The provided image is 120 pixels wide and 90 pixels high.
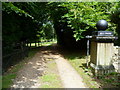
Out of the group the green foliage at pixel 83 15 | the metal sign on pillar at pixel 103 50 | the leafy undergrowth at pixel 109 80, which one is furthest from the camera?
the green foliage at pixel 83 15

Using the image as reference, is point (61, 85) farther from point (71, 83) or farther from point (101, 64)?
point (101, 64)

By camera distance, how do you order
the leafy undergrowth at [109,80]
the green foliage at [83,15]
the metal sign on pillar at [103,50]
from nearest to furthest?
the leafy undergrowth at [109,80], the metal sign on pillar at [103,50], the green foliage at [83,15]

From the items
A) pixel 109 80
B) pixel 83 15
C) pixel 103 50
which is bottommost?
pixel 109 80

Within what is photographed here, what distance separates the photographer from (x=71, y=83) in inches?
165

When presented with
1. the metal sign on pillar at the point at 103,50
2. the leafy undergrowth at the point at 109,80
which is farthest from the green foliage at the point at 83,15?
the leafy undergrowth at the point at 109,80

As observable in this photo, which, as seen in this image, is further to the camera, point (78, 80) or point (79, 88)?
point (78, 80)

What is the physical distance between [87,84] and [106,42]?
72.2 inches

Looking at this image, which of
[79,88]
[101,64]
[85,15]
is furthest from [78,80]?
[85,15]

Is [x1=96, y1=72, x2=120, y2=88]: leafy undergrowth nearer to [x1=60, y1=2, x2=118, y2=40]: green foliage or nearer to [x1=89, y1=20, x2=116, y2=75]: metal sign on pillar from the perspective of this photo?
[x1=89, y1=20, x2=116, y2=75]: metal sign on pillar

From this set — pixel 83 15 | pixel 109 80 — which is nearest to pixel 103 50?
pixel 109 80

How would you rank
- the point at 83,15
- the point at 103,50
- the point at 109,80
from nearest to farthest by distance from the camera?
the point at 109,80 < the point at 103,50 < the point at 83,15

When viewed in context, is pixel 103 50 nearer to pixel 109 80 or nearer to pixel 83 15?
pixel 109 80

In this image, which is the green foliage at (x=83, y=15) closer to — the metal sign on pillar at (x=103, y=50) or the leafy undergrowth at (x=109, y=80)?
the metal sign on pillar at (x=103, y=50)

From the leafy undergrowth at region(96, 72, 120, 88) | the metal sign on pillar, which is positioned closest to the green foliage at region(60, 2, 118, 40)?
the metal sign on pillar
